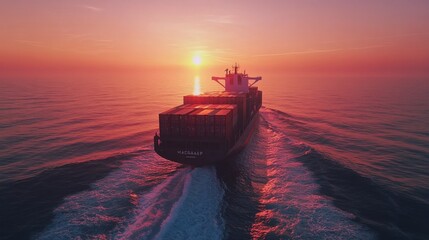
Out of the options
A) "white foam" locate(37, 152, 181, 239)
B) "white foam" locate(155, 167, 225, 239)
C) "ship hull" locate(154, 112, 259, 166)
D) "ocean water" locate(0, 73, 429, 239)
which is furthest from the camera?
"ship hull" locate(154, 112, 259, 166)

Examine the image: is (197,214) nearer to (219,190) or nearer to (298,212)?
(219,190)

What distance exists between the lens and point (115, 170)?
25922mm

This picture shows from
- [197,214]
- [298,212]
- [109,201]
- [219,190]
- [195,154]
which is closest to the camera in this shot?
[197,214]

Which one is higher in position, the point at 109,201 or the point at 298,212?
the point at 109,201

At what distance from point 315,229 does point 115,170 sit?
63.7ft

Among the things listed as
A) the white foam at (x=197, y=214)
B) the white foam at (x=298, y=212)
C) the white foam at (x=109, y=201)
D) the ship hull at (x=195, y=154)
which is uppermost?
the ship hull at (x=195, y=154)

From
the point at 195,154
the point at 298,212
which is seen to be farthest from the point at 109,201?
the point at 298,212

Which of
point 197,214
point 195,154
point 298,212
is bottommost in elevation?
point 298,212

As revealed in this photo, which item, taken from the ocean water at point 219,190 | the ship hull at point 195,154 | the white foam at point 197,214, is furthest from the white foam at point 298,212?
the ship hull at point 195,154

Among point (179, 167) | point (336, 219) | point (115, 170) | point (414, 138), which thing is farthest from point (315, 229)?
point (414, 138)

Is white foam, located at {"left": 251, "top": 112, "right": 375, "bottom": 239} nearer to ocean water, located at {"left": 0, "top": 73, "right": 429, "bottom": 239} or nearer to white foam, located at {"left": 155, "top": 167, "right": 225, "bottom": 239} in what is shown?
ocean water, located at {"left": 0, "top": 73, "right": 429, "bottom": 239}

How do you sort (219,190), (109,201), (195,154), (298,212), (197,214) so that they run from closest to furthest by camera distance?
1. (197,214)
2. (298,212)
3. (109,201)
4. (219,190)
5. (195,154)

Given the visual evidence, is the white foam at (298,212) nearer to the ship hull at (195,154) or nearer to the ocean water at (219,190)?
the ocean water at (219,190)

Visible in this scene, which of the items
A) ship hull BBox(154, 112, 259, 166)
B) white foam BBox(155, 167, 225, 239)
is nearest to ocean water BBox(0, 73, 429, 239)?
white foam BBox(155, 167, 225, 239)
